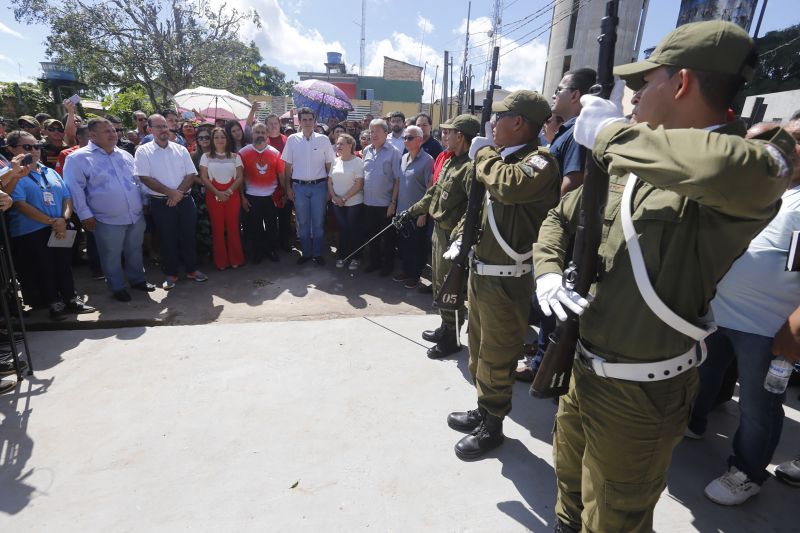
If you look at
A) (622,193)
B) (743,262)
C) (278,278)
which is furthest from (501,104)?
(278,278)

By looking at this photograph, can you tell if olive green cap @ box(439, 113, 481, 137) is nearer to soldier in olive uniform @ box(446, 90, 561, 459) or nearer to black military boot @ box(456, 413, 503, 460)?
soldier in olive uniform @ box(446, 90, 561, 459)

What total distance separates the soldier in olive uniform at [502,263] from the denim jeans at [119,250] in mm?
3942

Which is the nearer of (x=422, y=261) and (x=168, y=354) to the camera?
(x=168, y=354)

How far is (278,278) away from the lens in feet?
17.9

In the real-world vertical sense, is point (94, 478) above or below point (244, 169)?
below

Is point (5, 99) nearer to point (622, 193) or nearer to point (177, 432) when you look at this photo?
point (177, 432)

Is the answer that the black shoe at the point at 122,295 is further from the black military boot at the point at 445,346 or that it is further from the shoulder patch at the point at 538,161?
the shoulder patch at the point at 538,161

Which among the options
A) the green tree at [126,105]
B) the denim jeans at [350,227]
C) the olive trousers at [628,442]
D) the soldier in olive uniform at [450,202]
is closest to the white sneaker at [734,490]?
the olive trousers at [628,442]

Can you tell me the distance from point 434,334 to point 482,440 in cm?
143

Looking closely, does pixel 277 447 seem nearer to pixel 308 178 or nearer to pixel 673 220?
pixel 673 220

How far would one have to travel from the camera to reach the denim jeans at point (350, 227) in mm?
5660

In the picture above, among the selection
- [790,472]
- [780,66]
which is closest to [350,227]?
[790,472]

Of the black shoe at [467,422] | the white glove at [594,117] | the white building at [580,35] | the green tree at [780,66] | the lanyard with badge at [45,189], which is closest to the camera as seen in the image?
the white glove at [594,117]

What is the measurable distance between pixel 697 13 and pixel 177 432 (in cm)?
2479
